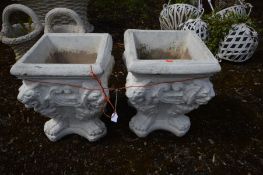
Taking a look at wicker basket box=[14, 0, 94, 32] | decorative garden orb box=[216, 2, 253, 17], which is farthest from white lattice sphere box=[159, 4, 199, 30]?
wicker basket box=[14, 0, 94, 32]

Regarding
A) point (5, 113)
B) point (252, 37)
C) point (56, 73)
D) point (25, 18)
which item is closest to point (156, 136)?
point (56, 73)

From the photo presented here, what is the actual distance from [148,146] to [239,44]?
117 cm

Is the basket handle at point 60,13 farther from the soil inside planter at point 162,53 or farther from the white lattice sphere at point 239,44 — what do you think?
the white lattice sphere at point 239,44

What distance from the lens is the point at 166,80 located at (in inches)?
49.4

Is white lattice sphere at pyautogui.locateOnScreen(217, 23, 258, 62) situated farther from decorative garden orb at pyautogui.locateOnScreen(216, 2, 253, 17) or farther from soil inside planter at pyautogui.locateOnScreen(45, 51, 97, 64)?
soil inside planter at pyautogui.locateOnScreen(45, 51, 97, 64)

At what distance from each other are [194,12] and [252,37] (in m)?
0.55

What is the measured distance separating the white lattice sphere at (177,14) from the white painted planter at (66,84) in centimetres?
109

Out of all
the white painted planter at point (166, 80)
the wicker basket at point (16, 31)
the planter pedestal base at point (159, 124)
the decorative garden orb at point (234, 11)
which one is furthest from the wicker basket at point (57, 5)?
the planter pedestal base at point (159, 124)

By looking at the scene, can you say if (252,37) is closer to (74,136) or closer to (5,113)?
(74,136)

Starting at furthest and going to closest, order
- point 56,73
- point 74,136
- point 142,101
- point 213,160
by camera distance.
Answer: point 74,136, point 213,160, point 142,101, point 56,73

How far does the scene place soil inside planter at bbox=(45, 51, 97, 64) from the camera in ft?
5.10

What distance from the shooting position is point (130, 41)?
1.41 metres

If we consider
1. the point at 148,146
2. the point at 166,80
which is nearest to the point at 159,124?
the point at 148,146

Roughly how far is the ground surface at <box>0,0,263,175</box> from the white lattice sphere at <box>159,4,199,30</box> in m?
0.81
